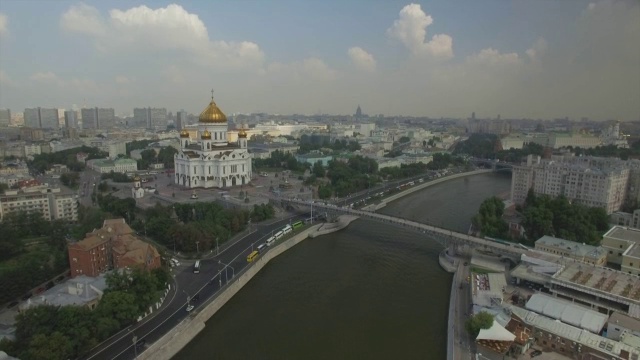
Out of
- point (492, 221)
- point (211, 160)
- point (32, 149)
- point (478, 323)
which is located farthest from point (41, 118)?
point (478, 323)

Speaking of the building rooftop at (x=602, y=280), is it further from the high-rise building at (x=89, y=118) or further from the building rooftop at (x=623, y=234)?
the high-rise building at (x=89, y=118)

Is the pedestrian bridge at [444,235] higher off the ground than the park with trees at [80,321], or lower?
higher

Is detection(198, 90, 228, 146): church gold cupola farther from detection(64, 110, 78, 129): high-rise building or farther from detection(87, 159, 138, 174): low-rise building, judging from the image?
detection(64, 110, 78, 129): high-rise building

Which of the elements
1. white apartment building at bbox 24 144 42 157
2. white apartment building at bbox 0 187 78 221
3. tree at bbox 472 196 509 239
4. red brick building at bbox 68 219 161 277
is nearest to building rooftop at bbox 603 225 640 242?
tree at bbox 472 196 509 239

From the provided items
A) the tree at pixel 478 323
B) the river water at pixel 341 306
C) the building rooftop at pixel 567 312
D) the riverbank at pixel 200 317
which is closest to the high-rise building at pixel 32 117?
the river water at pixel 341 306

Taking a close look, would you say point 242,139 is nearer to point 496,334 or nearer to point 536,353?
point 496,334

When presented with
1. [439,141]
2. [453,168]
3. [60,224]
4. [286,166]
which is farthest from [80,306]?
[439,141]
